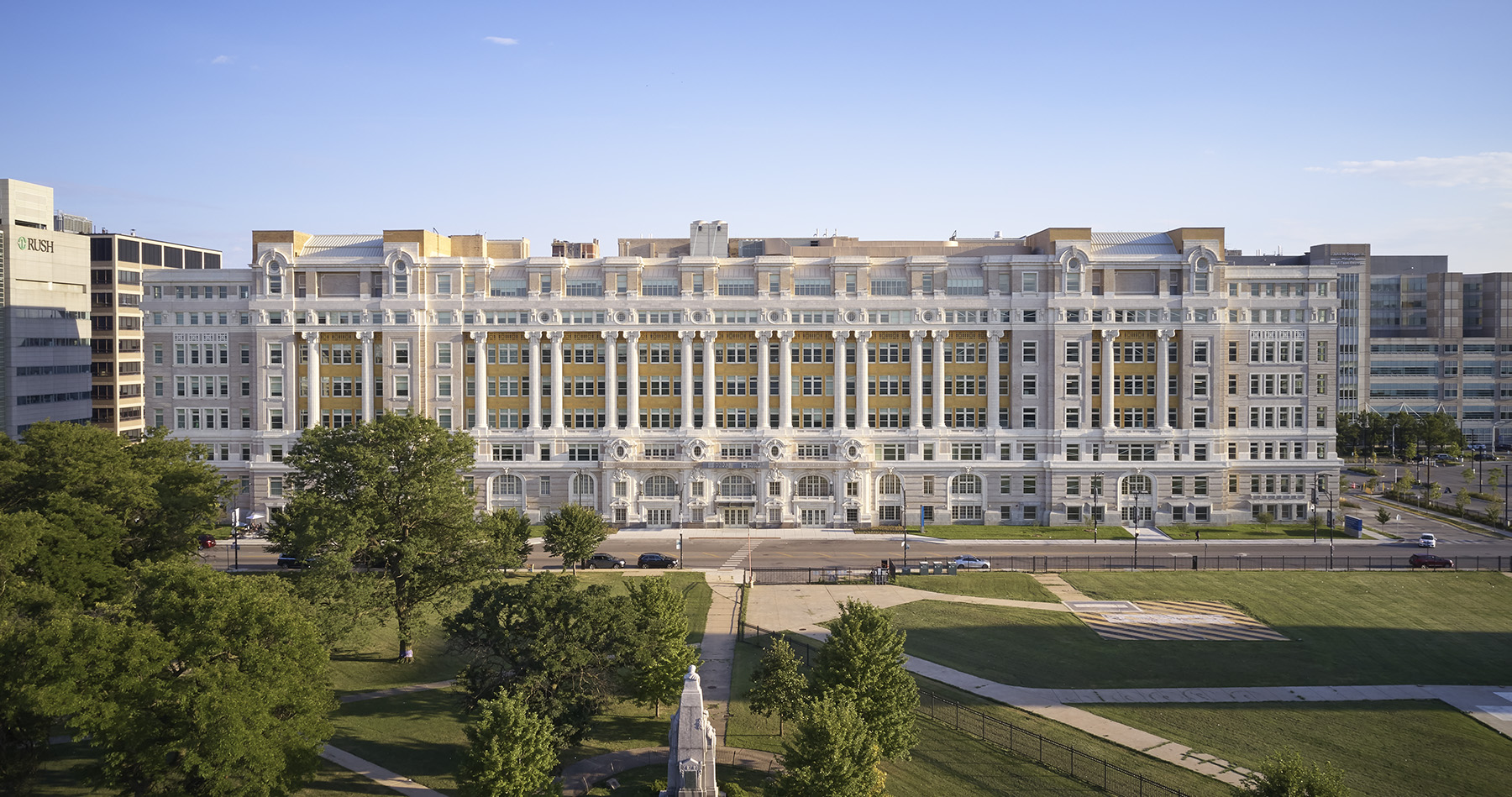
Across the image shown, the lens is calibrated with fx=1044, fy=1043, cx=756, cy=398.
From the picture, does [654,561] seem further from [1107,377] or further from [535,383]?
[1107,377]

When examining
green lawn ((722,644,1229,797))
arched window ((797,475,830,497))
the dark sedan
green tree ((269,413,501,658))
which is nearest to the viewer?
green lawn ((722,644,1229,797))

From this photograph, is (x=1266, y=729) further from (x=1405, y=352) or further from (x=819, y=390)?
(x=1405, y=352)

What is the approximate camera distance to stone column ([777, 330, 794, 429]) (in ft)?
368

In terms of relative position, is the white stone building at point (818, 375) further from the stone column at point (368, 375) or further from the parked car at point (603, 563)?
the parked car at point (603, 563)

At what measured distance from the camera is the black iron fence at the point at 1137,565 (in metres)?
86.9

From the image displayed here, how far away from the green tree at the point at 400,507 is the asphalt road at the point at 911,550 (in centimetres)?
2844

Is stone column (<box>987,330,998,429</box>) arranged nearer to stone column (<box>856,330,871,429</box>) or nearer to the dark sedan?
stone column (<box>856,330,871,429</box>)

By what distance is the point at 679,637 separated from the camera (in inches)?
2143

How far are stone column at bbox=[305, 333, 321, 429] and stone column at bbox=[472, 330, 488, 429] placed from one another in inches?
661

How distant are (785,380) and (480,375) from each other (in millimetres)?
33062

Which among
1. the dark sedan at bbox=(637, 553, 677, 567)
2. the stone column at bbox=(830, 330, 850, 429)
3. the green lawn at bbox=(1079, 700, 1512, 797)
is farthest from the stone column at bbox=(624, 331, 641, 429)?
the green lawn at bbox=(1079, 700, 1512, 797)

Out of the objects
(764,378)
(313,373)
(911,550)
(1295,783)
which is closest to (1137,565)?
(911,550)

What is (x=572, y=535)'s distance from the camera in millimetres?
85562

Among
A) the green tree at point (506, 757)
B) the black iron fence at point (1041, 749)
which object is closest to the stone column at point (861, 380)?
the black iron fence at point (1041, 749)
